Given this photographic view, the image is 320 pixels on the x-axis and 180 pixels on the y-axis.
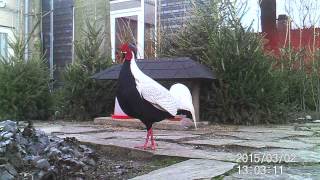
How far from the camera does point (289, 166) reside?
129 inches

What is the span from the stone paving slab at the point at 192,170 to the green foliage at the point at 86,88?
5740 millimetres

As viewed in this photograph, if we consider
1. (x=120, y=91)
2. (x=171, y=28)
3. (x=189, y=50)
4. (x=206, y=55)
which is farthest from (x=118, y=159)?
(x=171, y=28)

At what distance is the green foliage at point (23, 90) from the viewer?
8961mm

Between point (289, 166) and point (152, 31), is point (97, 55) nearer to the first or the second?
point (152, 31)

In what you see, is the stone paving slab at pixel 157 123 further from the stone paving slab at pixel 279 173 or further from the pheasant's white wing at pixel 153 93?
the stone paving slab at pixel 279 173

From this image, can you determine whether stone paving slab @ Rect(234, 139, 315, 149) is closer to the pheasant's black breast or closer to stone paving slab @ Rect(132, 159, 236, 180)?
the pheasant's black breast

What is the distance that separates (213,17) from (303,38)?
626 centimetres

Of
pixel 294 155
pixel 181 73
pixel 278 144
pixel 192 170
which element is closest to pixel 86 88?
pixel 181 73

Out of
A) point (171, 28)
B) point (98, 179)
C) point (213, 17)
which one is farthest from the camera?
point (171, 28)

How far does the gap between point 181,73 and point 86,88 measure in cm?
240

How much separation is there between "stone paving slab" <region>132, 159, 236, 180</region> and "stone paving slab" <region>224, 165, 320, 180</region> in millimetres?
132

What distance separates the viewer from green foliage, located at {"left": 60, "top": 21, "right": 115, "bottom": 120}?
902cm

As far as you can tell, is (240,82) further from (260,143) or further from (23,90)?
(23,90)

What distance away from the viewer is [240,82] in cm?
770
